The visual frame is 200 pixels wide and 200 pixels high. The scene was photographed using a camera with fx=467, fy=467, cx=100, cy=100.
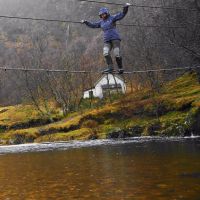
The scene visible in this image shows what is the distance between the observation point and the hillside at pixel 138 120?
5219 cm

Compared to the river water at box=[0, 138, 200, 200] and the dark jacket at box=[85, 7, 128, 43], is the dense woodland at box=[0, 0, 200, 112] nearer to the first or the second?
the dark jacket at box=[85, 7, 128, 43]

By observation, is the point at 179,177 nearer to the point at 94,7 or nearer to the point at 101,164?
the point at 101,164

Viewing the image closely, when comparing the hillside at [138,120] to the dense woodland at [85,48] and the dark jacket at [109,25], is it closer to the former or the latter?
the dense woodland at [85,48]

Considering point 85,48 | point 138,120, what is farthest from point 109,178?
point 85,48

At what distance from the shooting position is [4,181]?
23.2 metres

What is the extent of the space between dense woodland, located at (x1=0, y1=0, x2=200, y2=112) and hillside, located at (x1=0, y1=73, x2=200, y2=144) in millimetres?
3753

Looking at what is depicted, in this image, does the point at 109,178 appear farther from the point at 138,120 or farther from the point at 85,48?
the point at 85,48

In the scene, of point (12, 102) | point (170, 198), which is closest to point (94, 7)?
point (12, 102)

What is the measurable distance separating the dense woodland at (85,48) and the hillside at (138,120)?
375cm

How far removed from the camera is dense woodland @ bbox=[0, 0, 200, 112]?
45769 mm

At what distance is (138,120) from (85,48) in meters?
100

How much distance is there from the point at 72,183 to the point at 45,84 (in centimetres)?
7676

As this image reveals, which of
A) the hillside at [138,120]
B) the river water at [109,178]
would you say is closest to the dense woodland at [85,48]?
the hillside at [138,120]

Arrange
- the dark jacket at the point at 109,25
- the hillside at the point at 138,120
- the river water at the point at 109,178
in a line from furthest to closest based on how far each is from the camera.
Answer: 1. the hillside at the point at 138,120
2. the river water at the point at 109,178
3. the dark jacket at the point at 109,25
